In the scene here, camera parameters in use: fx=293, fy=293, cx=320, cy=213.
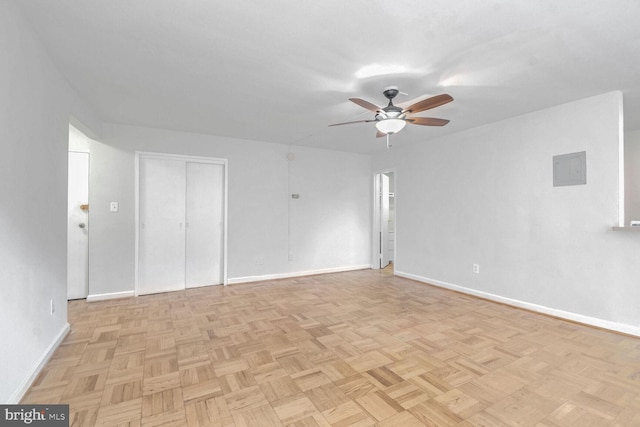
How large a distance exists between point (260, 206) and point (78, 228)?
2.46 m

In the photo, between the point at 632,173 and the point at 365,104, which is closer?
the point at 365,104

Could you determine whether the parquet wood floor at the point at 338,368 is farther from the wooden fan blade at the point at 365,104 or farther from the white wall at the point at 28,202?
the wooden fan blade at the point at 365,104

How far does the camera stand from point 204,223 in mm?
4535

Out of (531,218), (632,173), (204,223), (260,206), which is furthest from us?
(260,206)

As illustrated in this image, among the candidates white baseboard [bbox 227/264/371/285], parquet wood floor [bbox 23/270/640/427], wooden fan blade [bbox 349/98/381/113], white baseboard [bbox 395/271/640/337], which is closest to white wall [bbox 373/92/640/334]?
white baseboard [bbox 395/271/640/337]

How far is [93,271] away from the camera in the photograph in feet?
12.5

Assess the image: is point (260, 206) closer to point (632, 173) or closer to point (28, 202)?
point (28, 202)

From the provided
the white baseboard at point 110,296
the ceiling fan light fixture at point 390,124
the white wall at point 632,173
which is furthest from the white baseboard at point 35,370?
the white wall at point 632,173

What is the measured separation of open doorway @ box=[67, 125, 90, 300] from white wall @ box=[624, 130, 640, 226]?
747 cm

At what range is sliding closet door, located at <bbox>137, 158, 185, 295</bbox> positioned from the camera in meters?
4.13

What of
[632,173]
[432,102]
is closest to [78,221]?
[432,102]

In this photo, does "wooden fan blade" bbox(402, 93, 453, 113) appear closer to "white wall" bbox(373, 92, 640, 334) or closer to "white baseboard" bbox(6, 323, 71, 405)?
"white wall" bbox(373, 92, 640, 334)

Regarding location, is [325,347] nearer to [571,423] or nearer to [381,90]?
[571,423]

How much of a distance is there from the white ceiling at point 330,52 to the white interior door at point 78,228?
3.61 ft
